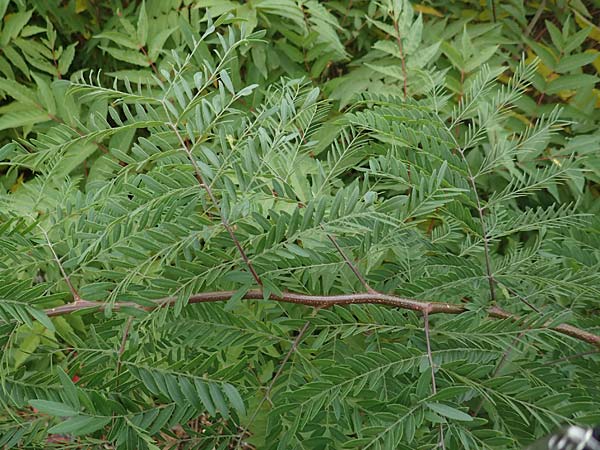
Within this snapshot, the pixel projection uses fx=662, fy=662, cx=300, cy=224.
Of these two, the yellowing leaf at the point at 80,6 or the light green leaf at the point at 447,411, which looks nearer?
the light green leaf at the point at 447,411

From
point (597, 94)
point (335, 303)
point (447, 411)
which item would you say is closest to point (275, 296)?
point (335, 303)

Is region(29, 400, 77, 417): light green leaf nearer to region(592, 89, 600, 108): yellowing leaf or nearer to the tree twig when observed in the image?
the tree twig

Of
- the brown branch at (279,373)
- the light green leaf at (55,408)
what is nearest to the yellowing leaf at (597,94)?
the brown branch at (279,373)

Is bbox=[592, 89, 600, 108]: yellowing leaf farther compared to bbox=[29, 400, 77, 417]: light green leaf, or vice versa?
bbox=[592, 89, 600, 108]: yellowing leaf

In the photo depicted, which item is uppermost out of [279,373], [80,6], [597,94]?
[80,6]

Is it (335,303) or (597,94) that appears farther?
(597,94)

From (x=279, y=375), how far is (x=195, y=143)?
0.21 meters

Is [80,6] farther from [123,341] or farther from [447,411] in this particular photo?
[447,411]

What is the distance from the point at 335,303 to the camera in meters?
0.55

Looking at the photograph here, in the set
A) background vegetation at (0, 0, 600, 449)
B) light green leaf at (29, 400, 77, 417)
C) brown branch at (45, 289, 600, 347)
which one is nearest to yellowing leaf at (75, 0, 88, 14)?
background vegetation at (0, 0, 600, 449)

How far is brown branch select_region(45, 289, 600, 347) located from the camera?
0.52 m

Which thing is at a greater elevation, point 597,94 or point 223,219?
point 223,219

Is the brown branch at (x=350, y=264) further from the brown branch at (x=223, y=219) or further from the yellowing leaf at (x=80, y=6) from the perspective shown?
the yellowing leaf at (x=80, y=6)

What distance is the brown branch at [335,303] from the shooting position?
0.52 meters
